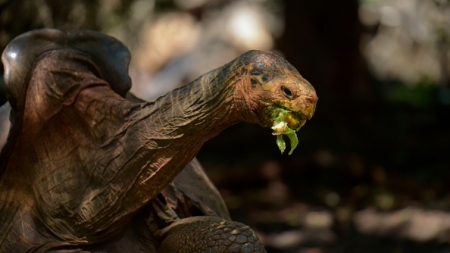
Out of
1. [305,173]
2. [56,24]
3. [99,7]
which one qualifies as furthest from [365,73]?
[56,24]

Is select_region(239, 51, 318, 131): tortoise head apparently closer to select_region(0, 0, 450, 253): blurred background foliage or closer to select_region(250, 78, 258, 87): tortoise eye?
select_region(250, 78, 258, 87): tortoise eye

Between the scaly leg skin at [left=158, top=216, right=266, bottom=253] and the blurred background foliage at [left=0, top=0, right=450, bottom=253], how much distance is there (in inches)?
113

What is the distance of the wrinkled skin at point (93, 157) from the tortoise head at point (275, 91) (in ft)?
0.76

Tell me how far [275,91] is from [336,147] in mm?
6424

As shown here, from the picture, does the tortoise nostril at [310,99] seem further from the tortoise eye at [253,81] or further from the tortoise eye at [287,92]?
the tortoise eye at [253,81]

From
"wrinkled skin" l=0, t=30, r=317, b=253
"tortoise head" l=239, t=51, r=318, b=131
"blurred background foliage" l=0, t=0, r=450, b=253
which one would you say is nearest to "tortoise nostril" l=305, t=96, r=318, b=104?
"tortoise head" l=239, t=51, r=318, b=131

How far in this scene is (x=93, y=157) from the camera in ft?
10.6

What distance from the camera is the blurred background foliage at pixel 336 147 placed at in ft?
22.1

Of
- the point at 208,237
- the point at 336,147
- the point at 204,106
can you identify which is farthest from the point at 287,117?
the point at 336,147

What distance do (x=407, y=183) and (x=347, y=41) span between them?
5.08 feet

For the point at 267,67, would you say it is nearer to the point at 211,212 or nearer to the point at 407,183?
the point at 211,212

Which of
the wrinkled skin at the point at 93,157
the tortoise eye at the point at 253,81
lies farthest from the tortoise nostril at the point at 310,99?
the wrinkled skin at the point at 93,157

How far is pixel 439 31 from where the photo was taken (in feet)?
30.9

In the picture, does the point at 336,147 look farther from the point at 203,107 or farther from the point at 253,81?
the point at 253,81
